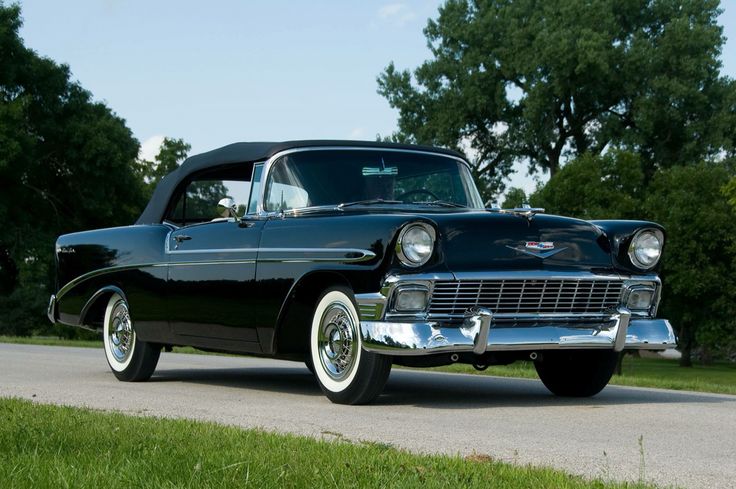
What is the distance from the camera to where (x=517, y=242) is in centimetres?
767

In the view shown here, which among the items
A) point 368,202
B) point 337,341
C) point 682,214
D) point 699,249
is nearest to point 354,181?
point 368,202

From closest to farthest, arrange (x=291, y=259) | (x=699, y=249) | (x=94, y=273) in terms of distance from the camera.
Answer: (x=291, y=259) < (x=94, y=273) < (x=699, y=249)

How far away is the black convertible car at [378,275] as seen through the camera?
744 cm

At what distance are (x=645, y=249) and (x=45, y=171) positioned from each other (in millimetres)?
37591

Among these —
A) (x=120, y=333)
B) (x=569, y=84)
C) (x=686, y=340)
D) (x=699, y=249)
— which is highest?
(x=569, y=84)

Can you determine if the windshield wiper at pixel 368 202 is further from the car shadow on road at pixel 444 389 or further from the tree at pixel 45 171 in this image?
the tree at pixel 45 171

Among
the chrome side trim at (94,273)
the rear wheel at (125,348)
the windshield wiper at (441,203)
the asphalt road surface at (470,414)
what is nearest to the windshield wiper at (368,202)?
the windshield wiper at (441,203)

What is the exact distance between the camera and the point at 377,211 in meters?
8.24

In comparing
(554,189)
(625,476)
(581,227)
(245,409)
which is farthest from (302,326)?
(554,189)

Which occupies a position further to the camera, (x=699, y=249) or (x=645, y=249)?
(x=699, y=249)

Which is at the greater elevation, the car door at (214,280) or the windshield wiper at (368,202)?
the windshield wiper at (368,202)

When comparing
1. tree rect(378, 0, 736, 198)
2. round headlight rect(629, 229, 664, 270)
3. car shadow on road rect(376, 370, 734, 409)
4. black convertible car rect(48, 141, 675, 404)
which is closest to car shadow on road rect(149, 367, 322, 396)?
black convertible car rect(48, 141, 675, 404)

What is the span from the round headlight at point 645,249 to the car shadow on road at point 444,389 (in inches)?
38.7

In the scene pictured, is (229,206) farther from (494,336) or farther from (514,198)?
(514,198)
